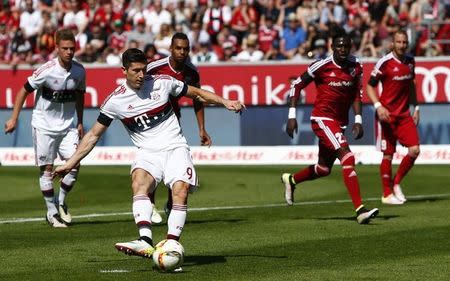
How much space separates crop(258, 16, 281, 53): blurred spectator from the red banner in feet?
4.80

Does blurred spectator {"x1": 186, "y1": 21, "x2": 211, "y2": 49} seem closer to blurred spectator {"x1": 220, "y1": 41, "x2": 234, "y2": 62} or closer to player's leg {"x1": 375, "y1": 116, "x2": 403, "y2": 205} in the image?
blurred spectator {"x1": 220, "y1": 41, "x2": 234, "y2": 62}

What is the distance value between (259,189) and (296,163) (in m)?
6.76

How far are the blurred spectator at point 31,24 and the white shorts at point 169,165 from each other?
23.8 metres

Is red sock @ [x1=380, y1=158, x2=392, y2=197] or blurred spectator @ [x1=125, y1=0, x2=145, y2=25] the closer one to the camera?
red sock @ [x1=380, y1=158, x2=392, y2=197]

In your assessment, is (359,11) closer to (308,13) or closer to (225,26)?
(308,13)

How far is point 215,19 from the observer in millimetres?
33562

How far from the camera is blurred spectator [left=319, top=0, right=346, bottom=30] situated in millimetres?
31688

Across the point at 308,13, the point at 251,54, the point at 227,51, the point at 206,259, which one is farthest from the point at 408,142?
the point at 308,13

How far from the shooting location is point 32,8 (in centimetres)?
3647

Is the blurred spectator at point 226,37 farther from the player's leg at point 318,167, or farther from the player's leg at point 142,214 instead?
the player's leg at point 142,214

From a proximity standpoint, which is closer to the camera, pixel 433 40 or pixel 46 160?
pixel 46 160

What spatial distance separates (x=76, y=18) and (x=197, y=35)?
4277mm

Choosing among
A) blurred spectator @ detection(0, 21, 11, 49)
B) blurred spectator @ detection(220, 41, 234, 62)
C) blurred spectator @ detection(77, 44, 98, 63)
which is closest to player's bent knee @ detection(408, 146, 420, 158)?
blurred spectator @ detection(220, 41, 234, 62)

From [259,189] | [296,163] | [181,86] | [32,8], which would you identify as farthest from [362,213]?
[32,8]
